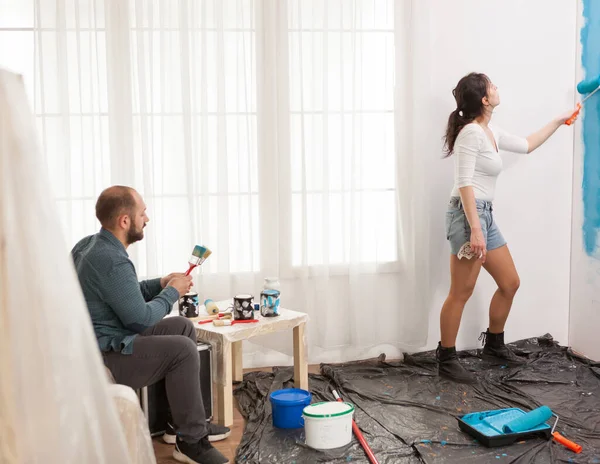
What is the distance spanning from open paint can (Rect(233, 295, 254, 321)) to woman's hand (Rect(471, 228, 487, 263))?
101 cm

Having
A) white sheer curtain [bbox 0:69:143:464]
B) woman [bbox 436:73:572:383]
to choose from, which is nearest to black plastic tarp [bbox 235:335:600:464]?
woman [bbox 436:73:572:383]

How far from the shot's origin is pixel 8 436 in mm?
1375

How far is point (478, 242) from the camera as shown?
3.00m

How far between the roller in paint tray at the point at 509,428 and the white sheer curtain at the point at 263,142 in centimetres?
98

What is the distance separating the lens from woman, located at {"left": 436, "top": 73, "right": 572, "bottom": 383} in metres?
3.04

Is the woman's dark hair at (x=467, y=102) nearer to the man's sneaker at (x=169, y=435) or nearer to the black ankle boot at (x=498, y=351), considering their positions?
the black ankle boot at (x=498, y=351)

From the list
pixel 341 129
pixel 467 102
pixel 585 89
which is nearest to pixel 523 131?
pixel 585 89

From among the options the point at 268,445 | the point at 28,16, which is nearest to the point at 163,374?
the point at 268,445

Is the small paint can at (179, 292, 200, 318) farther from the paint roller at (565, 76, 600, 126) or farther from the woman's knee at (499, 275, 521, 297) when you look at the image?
the paint roller at (565, 76, 600, 126)

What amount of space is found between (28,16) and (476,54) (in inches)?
85.0

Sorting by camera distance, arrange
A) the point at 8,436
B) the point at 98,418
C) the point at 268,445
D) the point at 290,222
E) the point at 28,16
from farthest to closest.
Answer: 1. the point at 290,222
2. the point at 28,16
3. the point at 268,445
4. the point at 98,418
5. the point at 8,436

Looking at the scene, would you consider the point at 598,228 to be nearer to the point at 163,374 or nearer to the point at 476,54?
the point at 476,54

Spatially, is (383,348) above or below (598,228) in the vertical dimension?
below

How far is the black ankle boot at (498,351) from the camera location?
3320 millimetres
